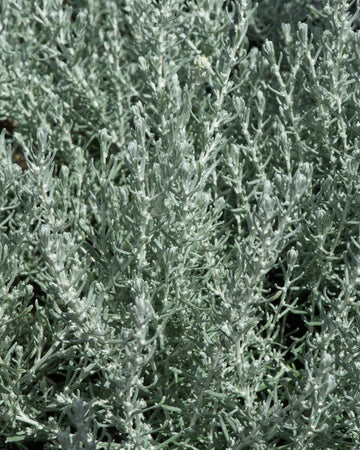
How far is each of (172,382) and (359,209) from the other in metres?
0.96

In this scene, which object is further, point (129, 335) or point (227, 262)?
point (227, 262)

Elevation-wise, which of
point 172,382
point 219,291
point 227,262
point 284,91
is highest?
point 284,91

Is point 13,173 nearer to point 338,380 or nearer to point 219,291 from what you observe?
point 219,291

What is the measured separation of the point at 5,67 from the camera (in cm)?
321

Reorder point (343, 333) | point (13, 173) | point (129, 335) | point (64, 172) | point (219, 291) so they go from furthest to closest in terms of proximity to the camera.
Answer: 1. point (64, 172)
2. point (13, 173)
3. point (219, 291)
4. point (343, 333)
5. point (129, 335)

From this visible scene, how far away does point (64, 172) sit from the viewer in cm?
246

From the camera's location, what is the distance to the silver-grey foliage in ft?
6.10

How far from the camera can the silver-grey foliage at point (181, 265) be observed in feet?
6.10

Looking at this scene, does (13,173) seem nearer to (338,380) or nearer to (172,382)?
(172,382)

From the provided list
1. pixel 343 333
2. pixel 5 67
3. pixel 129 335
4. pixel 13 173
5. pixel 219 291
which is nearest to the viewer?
pixel 129 335

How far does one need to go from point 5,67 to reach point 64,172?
107 centimetres

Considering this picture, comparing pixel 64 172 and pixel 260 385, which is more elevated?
pixel 64 172

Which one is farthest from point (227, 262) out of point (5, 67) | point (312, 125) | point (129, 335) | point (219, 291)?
point (5, 67)

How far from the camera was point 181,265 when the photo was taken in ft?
6.89
